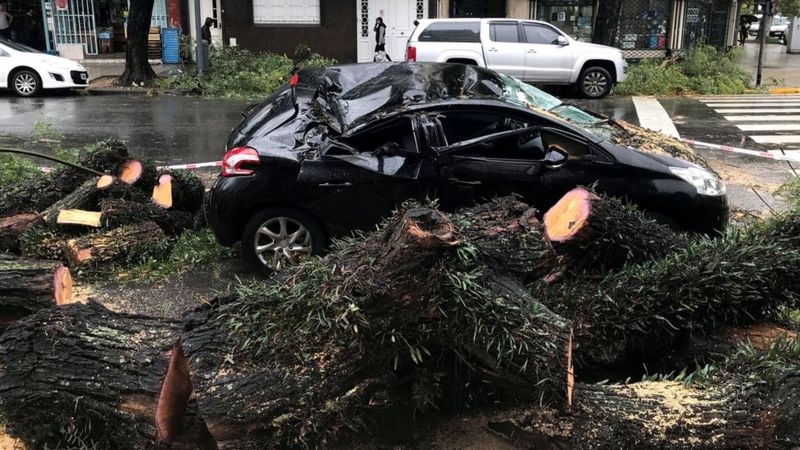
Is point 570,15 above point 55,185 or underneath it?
above

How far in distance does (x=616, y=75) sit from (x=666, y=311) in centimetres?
1378

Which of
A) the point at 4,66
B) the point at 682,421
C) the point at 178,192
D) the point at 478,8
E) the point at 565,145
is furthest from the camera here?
the point at 478,8

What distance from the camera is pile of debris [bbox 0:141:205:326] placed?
5773mm

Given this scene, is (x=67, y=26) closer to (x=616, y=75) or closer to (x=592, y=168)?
(x=616, y=75)

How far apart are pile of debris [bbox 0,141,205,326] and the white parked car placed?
10833mm

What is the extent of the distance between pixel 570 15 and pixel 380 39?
240 inches

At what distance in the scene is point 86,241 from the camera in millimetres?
5738

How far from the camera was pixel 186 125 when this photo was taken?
12.8 m

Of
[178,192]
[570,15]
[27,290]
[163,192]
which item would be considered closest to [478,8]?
[570,15]

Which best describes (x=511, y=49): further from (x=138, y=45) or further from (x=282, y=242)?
(x=282, y=242)

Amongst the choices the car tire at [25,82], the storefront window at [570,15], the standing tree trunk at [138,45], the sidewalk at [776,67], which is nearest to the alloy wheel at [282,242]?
the car tire at [25,82]

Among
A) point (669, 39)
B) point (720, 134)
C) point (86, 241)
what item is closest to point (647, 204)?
point (86, 241)

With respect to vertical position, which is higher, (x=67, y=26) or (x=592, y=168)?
(x=67, y=26)

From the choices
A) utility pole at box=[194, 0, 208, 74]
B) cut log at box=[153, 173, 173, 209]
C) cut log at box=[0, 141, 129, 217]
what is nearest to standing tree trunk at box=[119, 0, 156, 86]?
utility pole at box=[194, 0, 208, 74]
